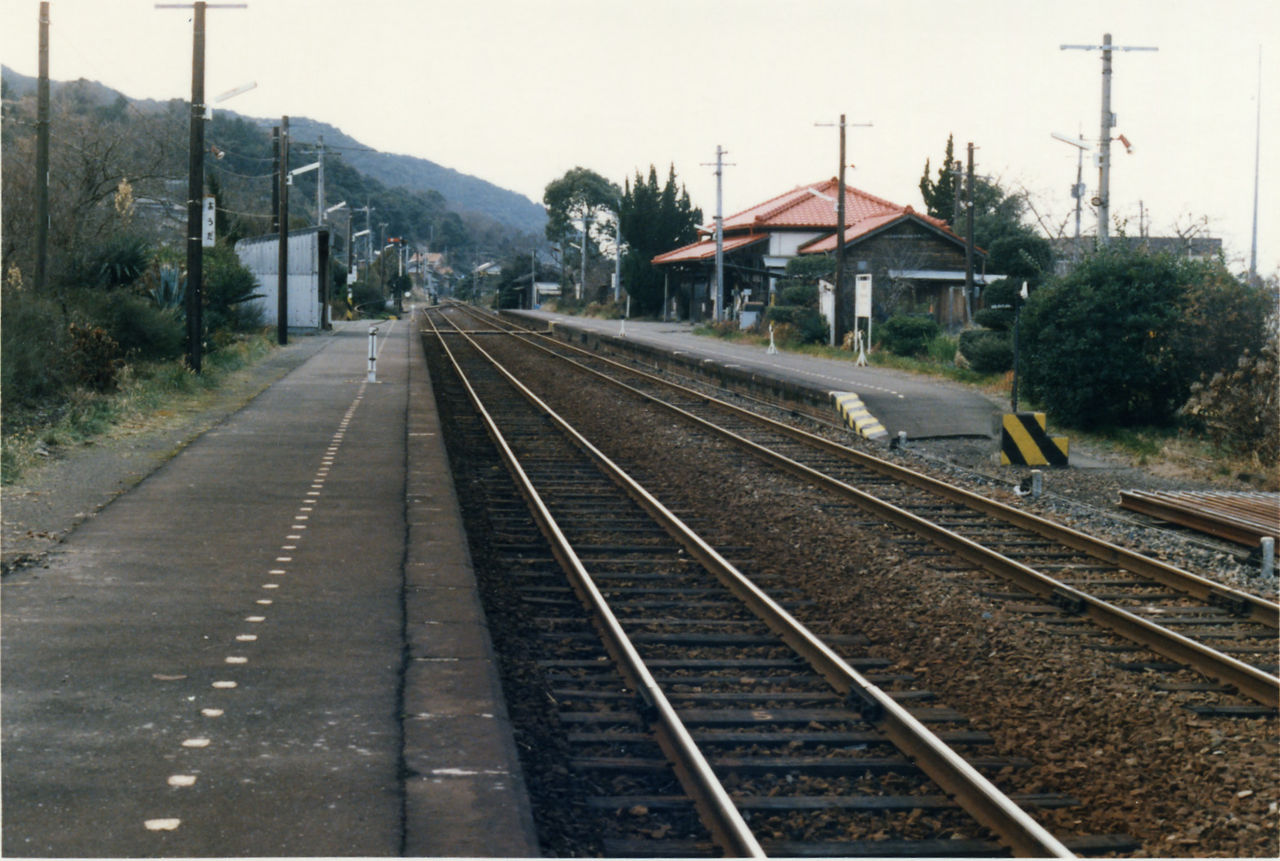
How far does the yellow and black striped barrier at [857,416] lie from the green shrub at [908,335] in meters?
13.9

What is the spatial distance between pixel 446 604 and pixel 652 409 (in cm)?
1474

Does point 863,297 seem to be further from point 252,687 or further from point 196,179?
point 252,687

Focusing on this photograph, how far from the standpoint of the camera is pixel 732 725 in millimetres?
6527

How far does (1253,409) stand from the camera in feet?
56.1

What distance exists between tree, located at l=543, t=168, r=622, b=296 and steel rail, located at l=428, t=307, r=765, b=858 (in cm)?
9668

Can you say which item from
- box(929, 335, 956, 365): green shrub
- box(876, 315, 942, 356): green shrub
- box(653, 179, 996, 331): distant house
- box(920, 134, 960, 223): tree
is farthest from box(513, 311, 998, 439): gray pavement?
box(920, 134, 960, 223): tree

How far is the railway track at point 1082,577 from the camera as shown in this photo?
7.78 meters

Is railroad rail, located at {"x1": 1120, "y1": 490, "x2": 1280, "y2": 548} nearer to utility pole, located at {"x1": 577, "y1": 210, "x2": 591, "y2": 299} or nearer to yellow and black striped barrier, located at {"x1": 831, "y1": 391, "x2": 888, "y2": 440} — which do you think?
yellow and black striped barrier, located at {"x1": 831, "y1": 391, "x2": 888, "y2": 440}

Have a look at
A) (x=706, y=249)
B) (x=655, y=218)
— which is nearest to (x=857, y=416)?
(x=706, y=249)

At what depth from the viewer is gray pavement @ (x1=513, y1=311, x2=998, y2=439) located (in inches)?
838

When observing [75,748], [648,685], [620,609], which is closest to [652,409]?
[620,609]

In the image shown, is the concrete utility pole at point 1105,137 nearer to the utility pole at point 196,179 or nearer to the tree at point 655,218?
the utility pole at point 196,179

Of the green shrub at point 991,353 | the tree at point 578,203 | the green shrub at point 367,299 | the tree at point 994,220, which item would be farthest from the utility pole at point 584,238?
the green shrub at point 991,353

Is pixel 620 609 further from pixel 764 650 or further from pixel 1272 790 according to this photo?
pixel 1272 790
